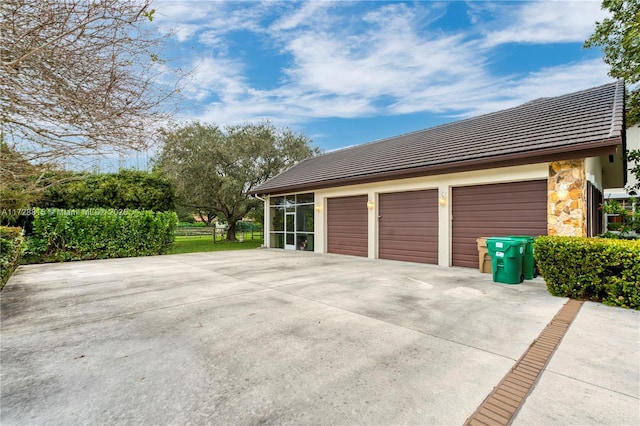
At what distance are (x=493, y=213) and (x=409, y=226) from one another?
7.82ft

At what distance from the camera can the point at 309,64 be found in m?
11.7

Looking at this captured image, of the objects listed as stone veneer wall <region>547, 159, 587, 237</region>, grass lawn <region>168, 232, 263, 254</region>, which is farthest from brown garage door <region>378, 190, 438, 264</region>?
grass lawn <region>168, 232, 263, 254</region>

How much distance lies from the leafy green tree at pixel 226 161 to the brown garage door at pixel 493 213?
12.1 m

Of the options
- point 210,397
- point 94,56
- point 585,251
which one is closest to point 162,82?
point 94,56

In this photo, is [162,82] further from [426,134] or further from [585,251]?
[426,134]

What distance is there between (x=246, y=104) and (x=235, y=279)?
7780 millimetres

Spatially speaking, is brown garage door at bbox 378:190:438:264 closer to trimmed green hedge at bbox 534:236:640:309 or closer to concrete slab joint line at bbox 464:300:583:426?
trimmed green hedge at bbox 534:236:640:309

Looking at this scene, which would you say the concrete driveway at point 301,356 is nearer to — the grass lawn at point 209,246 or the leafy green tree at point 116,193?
the leafy green tree at point 116,193

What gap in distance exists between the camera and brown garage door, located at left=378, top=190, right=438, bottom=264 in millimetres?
8672

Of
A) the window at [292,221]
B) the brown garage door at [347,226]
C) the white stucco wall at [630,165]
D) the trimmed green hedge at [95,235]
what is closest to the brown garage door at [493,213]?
the brown garage door at [347,226]

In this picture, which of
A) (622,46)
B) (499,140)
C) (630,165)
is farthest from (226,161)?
(630,165)

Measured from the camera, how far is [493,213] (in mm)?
7469

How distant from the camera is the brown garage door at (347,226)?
10.6 m

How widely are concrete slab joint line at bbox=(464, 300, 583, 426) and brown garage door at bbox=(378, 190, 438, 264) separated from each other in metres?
5.19
